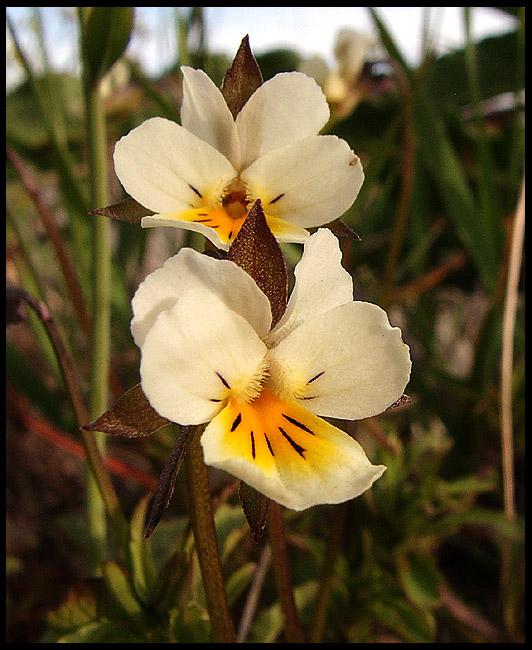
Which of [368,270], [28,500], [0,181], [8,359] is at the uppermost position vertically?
[0,181]

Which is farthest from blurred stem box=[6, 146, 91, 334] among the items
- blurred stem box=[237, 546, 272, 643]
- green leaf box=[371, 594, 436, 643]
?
green leaf box=[371, 594, 436, 643]

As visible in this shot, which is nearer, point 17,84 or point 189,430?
point 189,430

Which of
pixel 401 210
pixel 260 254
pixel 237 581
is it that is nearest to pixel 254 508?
pixel 260 254

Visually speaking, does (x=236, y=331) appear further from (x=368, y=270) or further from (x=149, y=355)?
(x=368, y=270)

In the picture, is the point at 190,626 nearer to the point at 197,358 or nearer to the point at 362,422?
the point at 197,358

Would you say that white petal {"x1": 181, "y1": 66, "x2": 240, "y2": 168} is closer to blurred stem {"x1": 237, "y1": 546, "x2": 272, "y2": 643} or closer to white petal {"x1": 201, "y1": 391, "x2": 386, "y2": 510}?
white petal {"x1": 201, "y1": 391, "x2": 386, "y2": 510}

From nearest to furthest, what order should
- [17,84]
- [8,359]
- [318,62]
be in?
1. [8,359]
2. [318,62]
3. [17,84]

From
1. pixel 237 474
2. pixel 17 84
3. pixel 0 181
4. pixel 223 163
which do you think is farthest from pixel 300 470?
pixel 17 84

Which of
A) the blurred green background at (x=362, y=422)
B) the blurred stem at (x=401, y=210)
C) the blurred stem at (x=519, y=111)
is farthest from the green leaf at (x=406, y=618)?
the blurred stem at (x=519, y=111)
